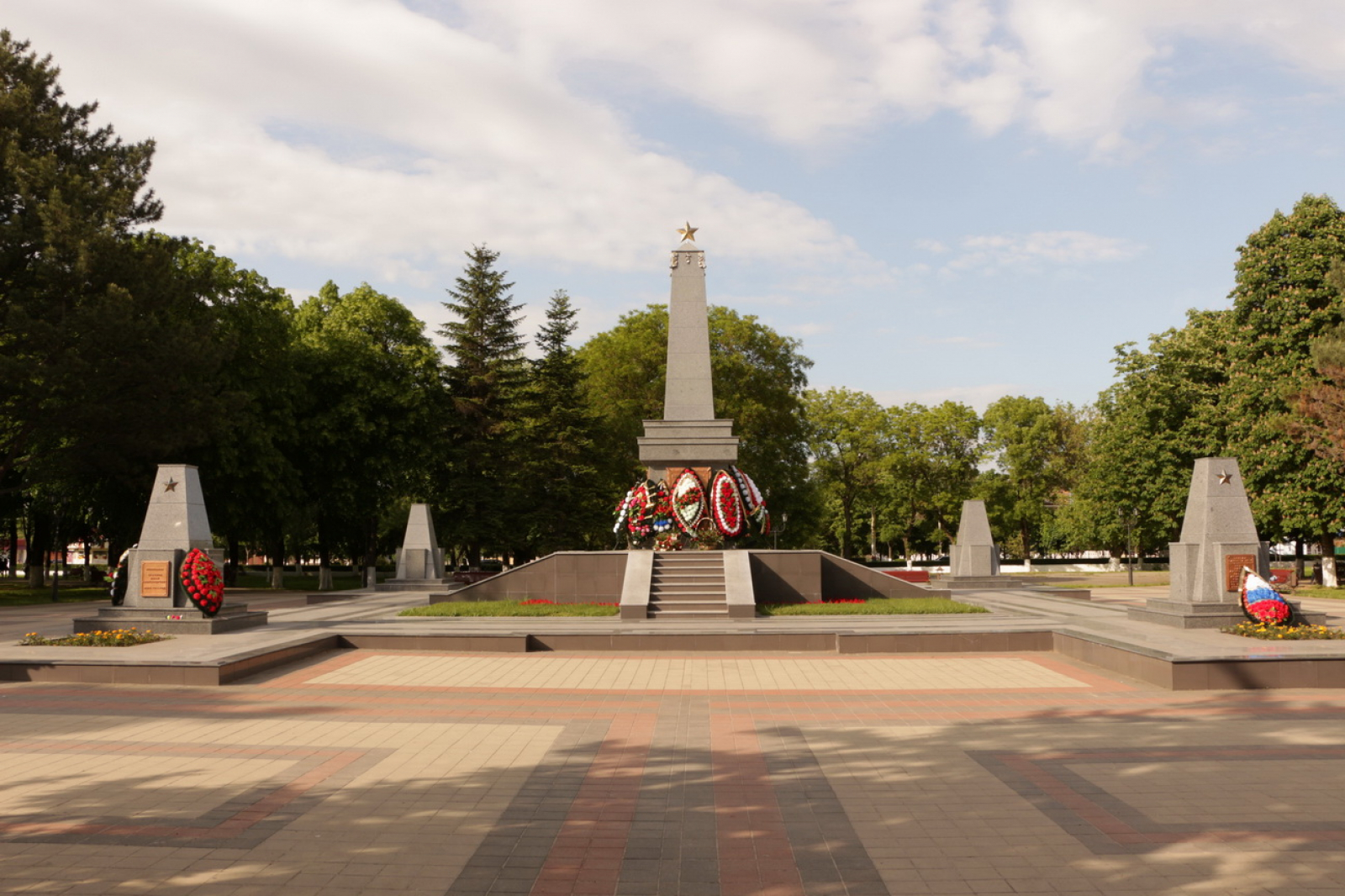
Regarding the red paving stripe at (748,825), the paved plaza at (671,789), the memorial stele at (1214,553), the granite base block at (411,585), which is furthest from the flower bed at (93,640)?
the memorial stele at (1214,553)

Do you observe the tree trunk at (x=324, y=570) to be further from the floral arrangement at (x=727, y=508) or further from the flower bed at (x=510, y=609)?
the floral arrangement at (x=727, y=508)

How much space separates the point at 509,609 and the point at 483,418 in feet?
69.6

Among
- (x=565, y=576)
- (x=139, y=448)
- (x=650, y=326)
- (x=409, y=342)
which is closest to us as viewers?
(x=565, y=576)

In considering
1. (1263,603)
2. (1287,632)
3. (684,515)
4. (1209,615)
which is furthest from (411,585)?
(1287,632)

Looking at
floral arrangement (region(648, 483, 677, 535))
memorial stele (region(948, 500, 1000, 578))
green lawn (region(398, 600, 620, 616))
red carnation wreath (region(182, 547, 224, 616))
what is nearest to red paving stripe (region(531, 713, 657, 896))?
red carnation wreath (region(182, 547, 224, 616))

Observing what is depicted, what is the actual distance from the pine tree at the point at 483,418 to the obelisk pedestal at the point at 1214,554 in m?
26.3

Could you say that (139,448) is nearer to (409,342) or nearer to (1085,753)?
(409,342)

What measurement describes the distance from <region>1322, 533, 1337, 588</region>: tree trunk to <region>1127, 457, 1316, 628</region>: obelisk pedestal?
62.1 ft

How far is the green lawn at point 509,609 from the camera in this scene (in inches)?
711

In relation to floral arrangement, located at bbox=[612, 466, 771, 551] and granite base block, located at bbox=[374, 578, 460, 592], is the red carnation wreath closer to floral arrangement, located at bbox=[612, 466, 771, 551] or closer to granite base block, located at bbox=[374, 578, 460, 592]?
floral arrangement, located at bbox=[612, 466, 771, 551]

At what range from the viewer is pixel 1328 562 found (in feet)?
100

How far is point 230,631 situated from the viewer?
51.0ft

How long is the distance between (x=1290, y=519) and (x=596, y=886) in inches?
1187

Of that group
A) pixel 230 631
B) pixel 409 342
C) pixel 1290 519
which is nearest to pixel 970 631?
pixel 230 631
